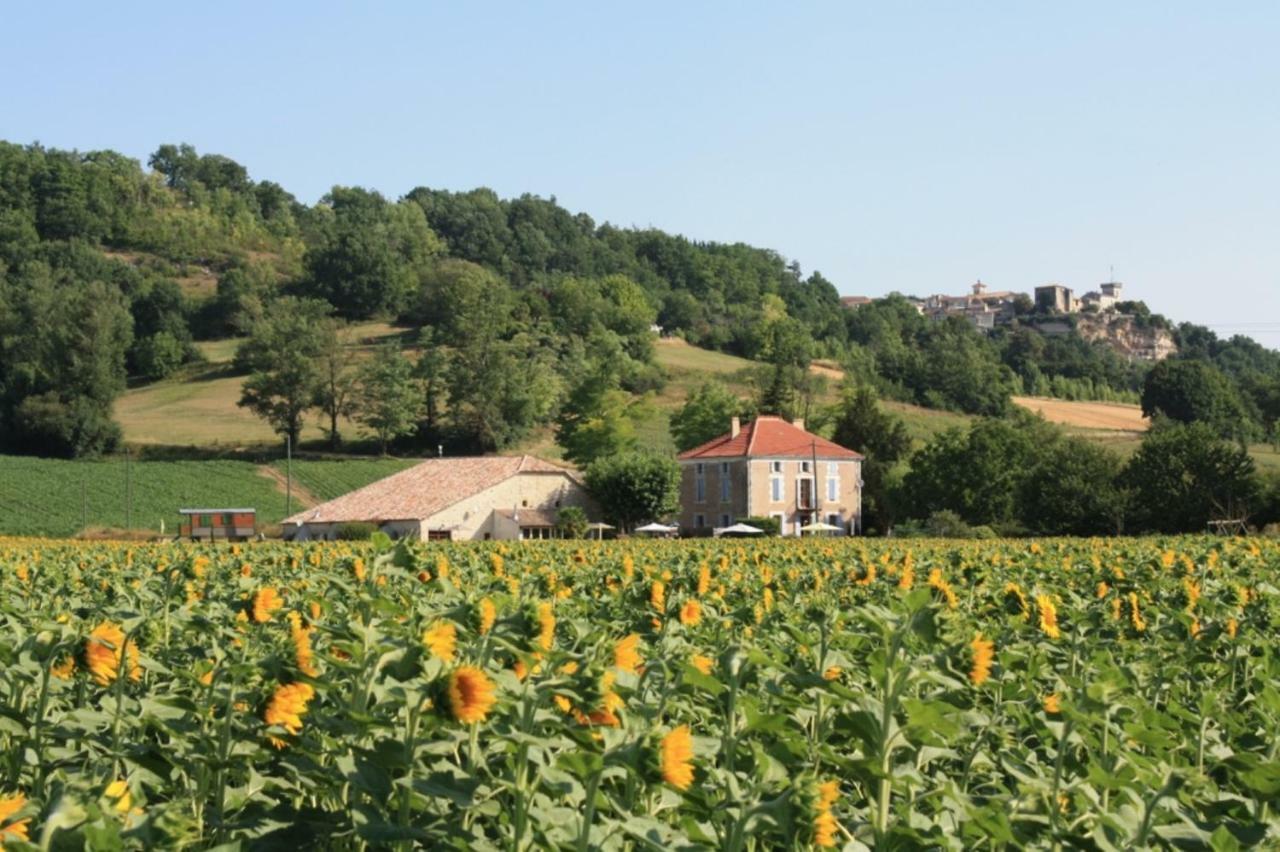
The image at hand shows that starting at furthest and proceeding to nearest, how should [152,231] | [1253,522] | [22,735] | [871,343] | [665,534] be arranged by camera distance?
[871,343] → [152,231] → [665,534] → [1253,522] → [22,735]

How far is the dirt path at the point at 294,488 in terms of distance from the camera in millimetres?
89812

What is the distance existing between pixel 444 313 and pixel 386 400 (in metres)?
38.7

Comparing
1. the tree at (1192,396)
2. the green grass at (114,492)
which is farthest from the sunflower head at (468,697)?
the tree at (1192,396)

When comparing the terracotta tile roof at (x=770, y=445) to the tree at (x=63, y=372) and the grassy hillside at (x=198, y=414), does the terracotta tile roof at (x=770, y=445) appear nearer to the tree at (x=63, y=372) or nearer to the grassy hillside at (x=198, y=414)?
the grassy hillside at (x=198, y=414)

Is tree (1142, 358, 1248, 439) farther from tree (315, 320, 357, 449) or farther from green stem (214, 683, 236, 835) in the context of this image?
green stem (214, 683, 236, 835)

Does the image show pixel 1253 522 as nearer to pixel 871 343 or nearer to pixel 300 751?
pixel 300 751

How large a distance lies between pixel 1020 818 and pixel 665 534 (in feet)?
234

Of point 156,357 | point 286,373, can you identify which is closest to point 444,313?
point 156,357

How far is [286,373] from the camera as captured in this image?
102m

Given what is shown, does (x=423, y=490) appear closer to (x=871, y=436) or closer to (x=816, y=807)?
(x=871, y=436)

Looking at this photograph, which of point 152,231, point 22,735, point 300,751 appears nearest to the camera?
point 300,751

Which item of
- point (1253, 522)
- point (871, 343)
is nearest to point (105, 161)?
point (871, 343)

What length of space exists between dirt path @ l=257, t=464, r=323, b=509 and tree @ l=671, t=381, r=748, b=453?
22.0 metres

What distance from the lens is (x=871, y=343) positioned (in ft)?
574
